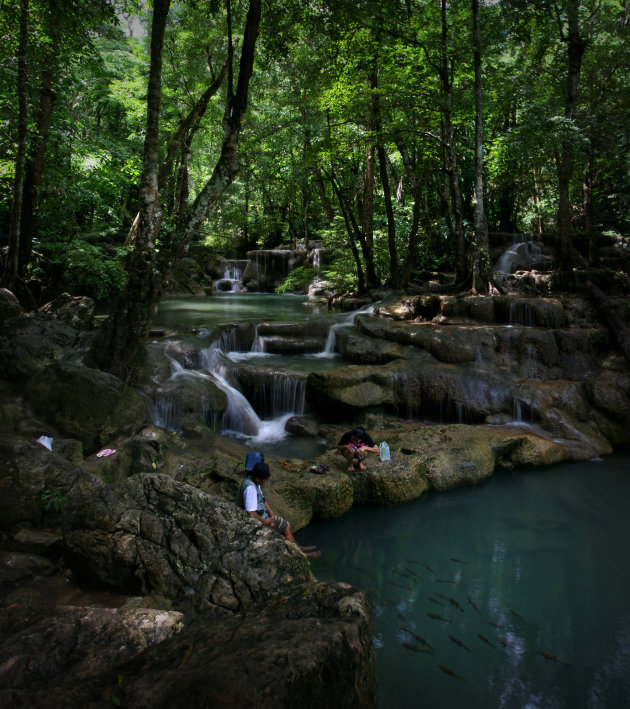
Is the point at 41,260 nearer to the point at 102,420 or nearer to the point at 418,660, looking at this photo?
the point at 102,420

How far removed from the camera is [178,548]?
369 cm

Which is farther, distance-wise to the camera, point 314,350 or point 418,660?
point 314,350

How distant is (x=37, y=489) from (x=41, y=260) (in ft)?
44.5

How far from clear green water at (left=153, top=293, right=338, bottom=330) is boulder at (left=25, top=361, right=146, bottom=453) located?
571 cm

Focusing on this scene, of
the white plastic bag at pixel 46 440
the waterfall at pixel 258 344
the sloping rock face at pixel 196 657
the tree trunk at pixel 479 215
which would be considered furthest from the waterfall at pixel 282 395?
the tree trunk at pixel 479 215

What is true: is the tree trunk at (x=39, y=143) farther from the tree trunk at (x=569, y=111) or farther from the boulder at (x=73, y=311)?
the tree trunk at (x=569, y=111)

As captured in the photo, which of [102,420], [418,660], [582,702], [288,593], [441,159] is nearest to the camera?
[288,593]

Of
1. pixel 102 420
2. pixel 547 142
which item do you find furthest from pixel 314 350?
pixel 547 142

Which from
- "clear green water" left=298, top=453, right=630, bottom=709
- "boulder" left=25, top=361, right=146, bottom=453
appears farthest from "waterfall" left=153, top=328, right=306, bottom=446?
"clear green water" left=298, top=453, right=630, bottom=709

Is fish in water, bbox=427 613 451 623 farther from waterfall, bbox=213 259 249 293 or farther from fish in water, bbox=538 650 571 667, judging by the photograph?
waterfall, bbox=213 259 249 293

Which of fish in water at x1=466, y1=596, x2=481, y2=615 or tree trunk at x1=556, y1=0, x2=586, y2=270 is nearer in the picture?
fish in water at x1=466, y1=596, x2=481, y2=615

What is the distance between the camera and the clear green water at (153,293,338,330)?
49.6 ft

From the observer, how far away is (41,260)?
15039 millimetres

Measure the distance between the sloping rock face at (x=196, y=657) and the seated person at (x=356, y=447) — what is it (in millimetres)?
3866
